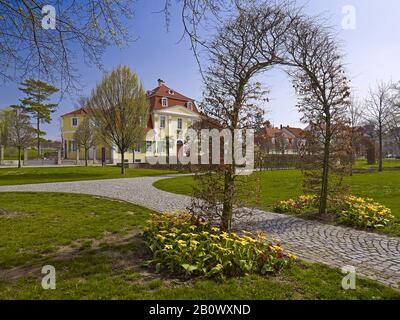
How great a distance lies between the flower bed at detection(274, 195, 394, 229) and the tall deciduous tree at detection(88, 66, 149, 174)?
18.7 metres

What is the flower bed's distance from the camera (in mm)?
7539

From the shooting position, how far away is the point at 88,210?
9.27 m

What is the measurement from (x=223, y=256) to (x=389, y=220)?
235 inches

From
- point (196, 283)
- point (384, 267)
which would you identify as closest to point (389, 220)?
point (384, 267)

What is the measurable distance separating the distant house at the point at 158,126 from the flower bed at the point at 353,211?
31.5m

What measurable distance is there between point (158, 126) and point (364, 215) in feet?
124

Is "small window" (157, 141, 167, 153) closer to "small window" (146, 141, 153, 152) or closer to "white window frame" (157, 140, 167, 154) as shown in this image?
"white window frame" (157, 140, 167, 154)

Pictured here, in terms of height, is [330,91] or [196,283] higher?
[330,91]

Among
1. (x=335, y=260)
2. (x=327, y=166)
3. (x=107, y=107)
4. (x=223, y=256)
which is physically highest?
(x=107, y=107)

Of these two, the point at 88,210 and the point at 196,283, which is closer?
the point at 196,283

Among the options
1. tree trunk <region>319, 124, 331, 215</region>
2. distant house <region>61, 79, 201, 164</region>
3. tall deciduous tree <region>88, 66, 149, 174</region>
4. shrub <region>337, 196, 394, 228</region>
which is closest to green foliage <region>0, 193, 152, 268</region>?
tree trunk <region>319, 124, 331, 215</region>

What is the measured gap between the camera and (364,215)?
7.68m

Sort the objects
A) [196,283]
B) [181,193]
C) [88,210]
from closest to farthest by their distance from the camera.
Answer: [196,283], [88,210], [181,193]
